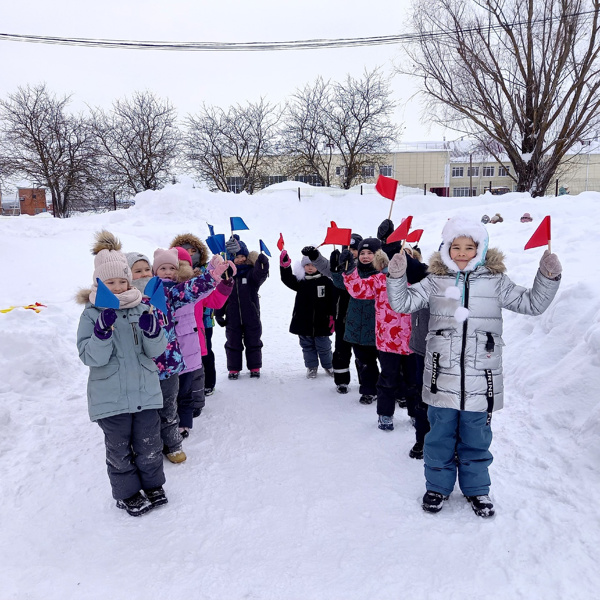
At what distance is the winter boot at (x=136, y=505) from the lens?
2973mm

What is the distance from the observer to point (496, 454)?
11.6ft

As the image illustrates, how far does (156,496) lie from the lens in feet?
10.2

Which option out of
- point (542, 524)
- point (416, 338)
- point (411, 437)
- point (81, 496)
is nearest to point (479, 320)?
point (416, 338)

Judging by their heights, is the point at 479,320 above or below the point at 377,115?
below

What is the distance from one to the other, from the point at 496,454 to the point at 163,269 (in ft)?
9.68

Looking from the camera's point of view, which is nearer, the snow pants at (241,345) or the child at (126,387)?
the child at (126,387)

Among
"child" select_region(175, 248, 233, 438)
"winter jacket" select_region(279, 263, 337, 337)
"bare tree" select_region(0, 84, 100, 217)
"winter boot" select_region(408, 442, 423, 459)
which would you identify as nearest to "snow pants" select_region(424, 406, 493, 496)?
"winter boot" select_region(408, 442, 423, 459)

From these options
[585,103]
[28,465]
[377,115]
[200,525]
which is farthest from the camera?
[377,115]

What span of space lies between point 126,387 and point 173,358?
25.7 inches

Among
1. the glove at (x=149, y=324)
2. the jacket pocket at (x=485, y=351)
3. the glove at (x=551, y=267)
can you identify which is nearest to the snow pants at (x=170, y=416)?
the glove at (x=149, y=324)

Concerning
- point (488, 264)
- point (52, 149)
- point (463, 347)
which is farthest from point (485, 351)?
point (52, 149)

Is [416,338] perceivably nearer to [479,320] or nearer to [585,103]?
[479,320]

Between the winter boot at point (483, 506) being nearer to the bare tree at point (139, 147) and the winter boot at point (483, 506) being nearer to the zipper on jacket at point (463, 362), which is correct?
the zipper on jacket at point (463, 362)

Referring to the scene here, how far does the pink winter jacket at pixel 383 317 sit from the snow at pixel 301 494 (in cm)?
76
